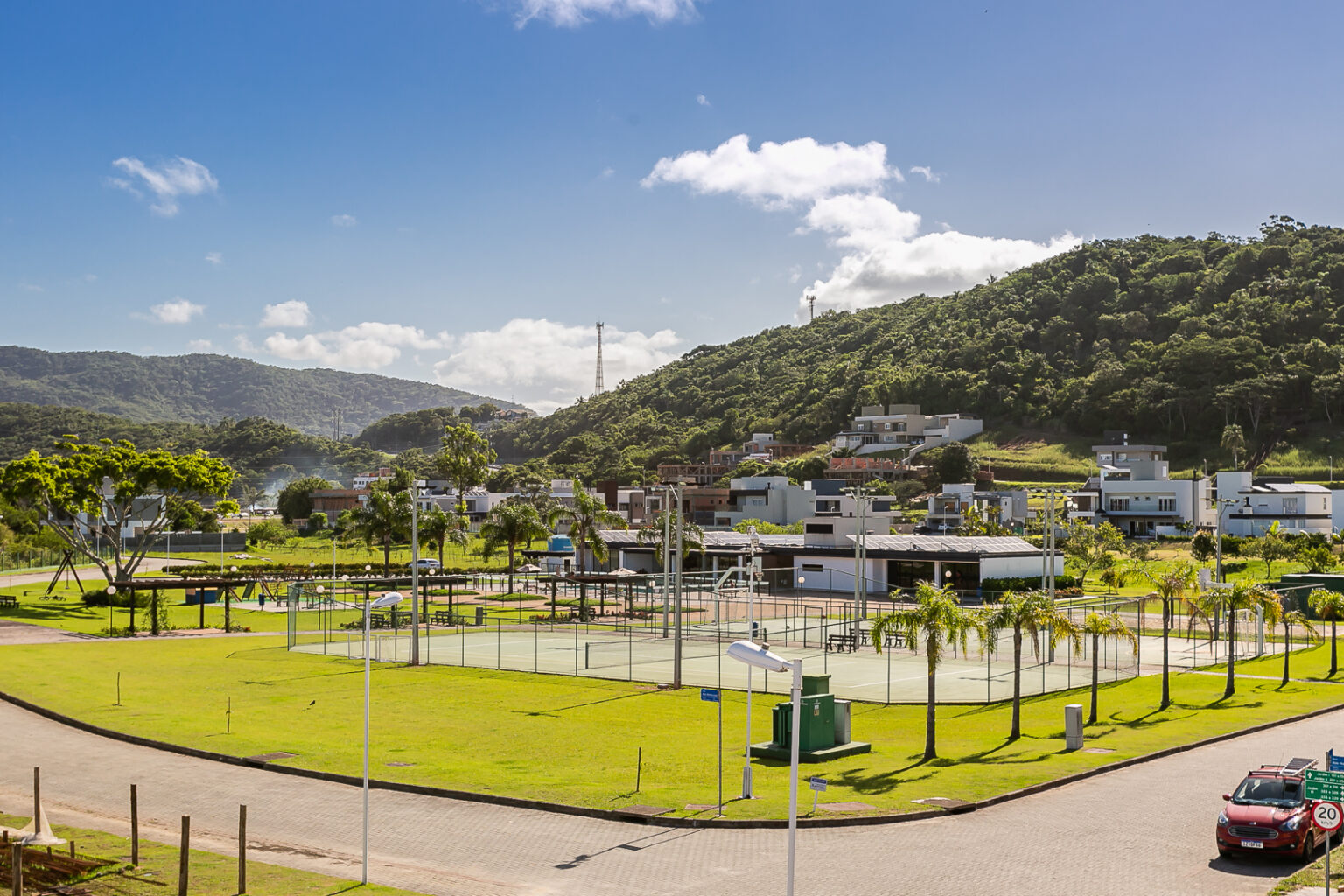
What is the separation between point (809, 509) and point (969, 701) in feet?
301

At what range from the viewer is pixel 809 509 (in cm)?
12962

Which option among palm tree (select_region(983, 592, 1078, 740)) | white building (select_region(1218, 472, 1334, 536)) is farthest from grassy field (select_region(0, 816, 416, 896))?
white building (select_region(1218, 472, 1334, 536))

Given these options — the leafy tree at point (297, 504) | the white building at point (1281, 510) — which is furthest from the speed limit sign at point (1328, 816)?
the leafy tree at point (297, 504)

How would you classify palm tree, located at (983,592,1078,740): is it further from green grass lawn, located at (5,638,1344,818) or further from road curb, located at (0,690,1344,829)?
road curb, located at (0,690,1344,829)

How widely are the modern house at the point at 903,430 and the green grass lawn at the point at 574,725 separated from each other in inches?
5111

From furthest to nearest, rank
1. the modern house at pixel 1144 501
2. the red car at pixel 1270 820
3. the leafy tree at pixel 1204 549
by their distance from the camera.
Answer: the modern house at pixel 1144 501
the leafy tree at pixel 1204 549
the red car at pixel 1270 820

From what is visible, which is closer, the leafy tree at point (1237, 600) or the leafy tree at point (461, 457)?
the leafy tree at point (1237, 600)

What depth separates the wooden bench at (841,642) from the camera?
5416cm

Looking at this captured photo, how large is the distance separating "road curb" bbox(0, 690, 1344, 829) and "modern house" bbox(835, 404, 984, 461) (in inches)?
5538

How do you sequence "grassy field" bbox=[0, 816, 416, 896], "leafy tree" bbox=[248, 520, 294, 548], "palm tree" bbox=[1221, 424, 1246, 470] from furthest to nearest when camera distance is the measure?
"palm tree" bbox=[1221, 424, 1246, 470], "leafy tree" bbox=[248, 520, 294, 548], "grassy field" bbox=[0, 816, 416, 896]

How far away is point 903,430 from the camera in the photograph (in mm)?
178625

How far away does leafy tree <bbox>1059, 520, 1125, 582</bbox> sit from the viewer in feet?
295

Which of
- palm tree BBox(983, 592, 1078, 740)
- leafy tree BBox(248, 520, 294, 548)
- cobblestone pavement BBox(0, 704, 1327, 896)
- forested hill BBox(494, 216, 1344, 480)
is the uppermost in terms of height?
forested hill BBox(494, 216, 1344, 480)

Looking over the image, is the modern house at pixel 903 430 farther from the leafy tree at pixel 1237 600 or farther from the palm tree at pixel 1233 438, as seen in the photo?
the leafy tree at pixel 1237 600
